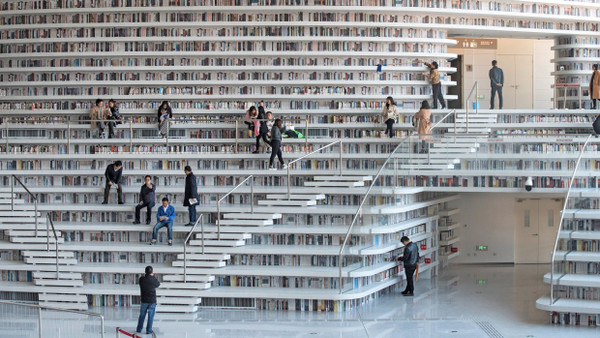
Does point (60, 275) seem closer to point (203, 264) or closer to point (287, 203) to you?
point (203, 264)

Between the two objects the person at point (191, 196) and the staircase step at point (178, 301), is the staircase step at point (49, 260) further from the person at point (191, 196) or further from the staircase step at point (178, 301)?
the person at point (191, 196)

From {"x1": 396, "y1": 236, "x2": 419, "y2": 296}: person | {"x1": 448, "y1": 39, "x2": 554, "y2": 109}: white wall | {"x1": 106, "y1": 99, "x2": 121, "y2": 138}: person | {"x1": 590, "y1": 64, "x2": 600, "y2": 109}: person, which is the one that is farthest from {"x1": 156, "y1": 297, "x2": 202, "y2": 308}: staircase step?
{"x1": 448, "y1": 39, "x2": 554, "y2": 109}: white wall

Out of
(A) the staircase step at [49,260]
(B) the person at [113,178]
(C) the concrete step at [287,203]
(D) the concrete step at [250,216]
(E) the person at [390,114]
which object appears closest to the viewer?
(A) the staircase step at [49,260]

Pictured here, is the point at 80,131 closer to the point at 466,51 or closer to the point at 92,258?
the point at 92,258

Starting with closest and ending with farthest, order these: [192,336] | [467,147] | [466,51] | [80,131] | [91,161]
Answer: [192,336]
[467,147]
[91,161]
[80,131]
[466,51]

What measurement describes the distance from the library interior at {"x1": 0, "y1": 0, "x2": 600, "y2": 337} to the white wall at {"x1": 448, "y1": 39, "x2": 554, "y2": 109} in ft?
1.22

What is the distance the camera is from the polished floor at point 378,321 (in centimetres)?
1159

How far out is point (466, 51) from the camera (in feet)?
70.4

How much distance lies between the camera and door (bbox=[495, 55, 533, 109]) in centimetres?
2155

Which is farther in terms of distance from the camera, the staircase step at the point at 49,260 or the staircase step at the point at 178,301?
the staircase step at the point at 49,260

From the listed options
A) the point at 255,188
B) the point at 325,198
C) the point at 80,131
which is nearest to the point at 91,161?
the point at 80,131

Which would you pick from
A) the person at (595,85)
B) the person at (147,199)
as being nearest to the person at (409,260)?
the person at (147,199)

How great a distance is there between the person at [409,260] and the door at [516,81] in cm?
859

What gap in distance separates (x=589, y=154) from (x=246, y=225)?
4.89 metres
